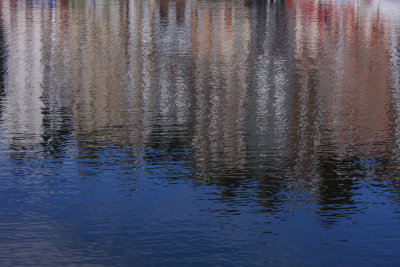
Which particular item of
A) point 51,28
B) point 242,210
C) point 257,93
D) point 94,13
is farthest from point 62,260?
point 94,13

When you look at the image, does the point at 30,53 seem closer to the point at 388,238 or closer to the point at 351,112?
the point at 351,112

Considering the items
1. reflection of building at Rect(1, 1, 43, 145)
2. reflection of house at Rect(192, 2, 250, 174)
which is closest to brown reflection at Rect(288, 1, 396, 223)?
reflection of house at Rect(192, 2, 250, 174)

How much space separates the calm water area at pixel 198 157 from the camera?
43.0 feet

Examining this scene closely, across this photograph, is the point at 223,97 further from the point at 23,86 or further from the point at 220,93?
the point at 23,86

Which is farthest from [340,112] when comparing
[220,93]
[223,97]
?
[220,93]

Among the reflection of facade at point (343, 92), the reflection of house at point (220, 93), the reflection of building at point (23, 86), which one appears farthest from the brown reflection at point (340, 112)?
the reflection of building at point (23, 86)

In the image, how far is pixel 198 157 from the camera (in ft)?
60.6

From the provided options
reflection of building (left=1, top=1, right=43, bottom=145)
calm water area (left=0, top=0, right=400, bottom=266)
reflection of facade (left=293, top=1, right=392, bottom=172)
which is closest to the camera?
calm water area (left=0, top=0, right=400, bottom=266)

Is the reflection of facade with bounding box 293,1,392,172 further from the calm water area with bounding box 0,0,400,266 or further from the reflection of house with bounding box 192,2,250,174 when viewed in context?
the reflection of house with bounding box 192,2,250,174

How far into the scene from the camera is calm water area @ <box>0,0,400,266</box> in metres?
13.1

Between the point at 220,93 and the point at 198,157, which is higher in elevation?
the point at 220,93

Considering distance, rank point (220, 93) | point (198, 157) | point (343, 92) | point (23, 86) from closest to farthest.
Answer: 1. point (198, 157)
2. point (220, 93)
3. point (343, 92)
4. point (23, 86)

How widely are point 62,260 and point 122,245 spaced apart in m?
1.20

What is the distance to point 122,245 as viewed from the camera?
13.0m
